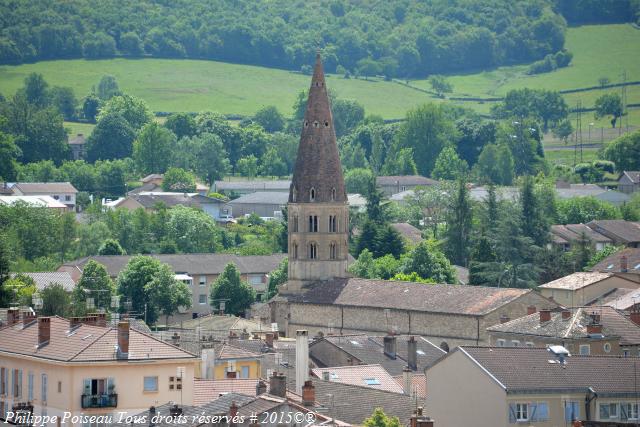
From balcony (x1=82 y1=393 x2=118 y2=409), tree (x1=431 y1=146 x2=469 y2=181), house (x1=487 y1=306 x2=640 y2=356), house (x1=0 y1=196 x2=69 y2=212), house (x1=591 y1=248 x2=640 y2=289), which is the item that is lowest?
balcony (x1=82 y1=393 x2=118 y2=409)

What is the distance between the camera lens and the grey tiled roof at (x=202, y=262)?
119812 millimetres

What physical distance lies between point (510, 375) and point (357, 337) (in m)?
29.1

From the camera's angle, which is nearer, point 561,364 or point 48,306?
point 561,364

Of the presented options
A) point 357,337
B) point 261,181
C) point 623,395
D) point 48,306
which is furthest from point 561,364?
point 261,181

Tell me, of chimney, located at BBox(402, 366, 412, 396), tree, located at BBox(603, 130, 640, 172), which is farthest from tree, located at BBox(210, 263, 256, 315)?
tree, located at BBox(603, 130, 640, 172)

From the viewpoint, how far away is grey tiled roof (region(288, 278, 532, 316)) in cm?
8362

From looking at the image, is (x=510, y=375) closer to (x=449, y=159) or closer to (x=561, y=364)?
(x=561, y=364)

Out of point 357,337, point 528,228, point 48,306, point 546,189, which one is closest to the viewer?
point 357,337

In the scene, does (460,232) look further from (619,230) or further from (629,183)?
(629,183)

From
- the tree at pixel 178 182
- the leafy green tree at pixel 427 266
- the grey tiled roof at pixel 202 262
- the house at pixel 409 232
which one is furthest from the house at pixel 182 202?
the leafy green tree at pixel 427 266

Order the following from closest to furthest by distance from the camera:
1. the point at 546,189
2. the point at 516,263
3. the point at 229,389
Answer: the point at 229,389, the point at 516,263, the point at 546,189

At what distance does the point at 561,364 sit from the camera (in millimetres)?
48500

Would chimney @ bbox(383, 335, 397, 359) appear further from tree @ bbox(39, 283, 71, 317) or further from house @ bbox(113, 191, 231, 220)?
house @ bbox(113, 191, 231, 220)

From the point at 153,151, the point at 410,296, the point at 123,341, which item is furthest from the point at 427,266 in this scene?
the point at 153,151
